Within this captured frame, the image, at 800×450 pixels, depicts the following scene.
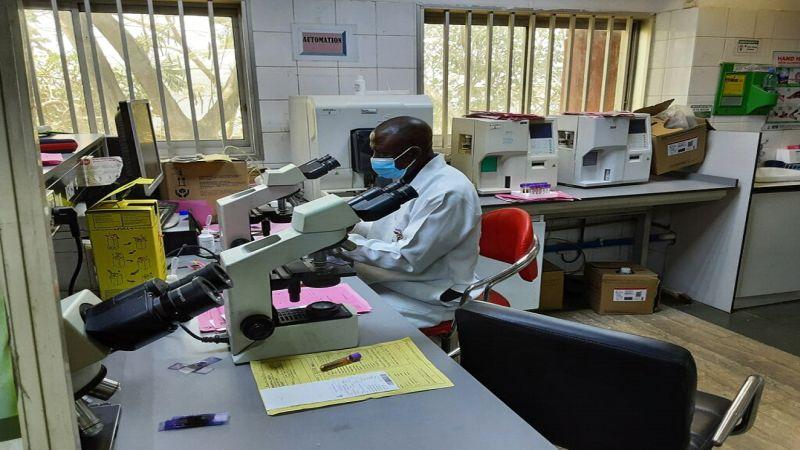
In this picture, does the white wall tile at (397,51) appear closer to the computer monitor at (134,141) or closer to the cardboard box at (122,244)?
the computer monitor at (134,141)

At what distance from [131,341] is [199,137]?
8.08ft

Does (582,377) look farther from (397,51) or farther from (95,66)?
(95,66)

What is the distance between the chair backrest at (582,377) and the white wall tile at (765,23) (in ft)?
11.8

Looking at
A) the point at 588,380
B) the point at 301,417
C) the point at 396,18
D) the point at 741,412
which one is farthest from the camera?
the point at 396,18

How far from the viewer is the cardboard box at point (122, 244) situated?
1368 millimetres

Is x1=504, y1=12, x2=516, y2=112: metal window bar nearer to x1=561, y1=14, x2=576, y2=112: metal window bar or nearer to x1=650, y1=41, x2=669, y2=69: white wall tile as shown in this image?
x1=561, y1=14, x2=576, y2=112: metal window bar

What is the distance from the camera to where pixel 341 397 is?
95 cm

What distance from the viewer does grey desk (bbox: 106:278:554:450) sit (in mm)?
835

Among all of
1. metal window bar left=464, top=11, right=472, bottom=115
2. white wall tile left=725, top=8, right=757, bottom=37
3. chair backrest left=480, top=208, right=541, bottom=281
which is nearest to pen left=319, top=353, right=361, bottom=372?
chair backrest left=480, top=208, right=541, bottom=281

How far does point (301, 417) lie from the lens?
898 mm

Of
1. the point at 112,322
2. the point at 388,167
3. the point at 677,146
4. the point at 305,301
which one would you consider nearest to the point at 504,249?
the point at 388,167

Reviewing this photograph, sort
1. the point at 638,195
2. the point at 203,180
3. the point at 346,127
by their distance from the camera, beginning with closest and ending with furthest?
1. the point at 203,180
2. the point at 346,127
3. the point at 638,195

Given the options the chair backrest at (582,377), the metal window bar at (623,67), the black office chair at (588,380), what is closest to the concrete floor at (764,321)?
the metal window bar at (623,67)

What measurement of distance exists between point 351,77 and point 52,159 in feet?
6.81
